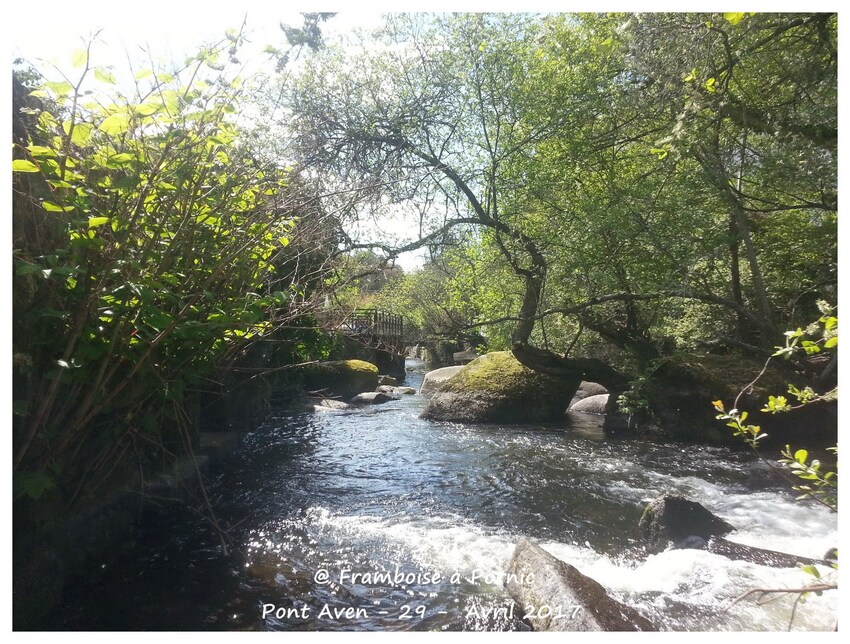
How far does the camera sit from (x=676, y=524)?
4.73 metres

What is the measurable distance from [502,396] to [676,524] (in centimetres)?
647

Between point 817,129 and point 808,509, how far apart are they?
11.6 feet

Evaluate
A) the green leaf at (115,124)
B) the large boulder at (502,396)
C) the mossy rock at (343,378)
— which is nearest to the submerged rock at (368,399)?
the mossy rock at (343,378)

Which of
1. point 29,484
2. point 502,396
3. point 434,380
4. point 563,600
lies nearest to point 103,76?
point 29,484

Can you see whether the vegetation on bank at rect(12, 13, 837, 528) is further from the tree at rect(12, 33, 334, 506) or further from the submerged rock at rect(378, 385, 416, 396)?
the submerged rock at rect(378, 385, 416, 396)

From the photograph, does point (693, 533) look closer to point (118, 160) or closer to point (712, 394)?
point (118, 160)

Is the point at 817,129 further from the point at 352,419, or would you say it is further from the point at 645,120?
the point at 352,419

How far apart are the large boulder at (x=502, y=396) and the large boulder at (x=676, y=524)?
5.99 m

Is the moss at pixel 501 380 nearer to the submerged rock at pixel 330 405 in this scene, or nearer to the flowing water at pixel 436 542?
the submerged rock at pixel 330 405

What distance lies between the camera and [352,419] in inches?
444

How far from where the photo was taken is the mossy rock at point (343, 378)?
47.9 feet

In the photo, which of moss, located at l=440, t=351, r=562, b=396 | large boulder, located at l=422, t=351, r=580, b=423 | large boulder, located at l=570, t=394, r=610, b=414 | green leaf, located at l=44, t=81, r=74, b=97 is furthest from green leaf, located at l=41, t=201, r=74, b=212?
large boulder, located at l=570, t=394, r=610, b=414

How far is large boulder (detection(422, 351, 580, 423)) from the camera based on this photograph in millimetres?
10992
